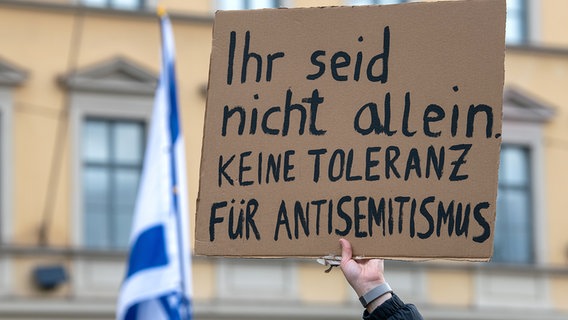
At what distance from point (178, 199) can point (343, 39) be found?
8312mm

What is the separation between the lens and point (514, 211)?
848 inches

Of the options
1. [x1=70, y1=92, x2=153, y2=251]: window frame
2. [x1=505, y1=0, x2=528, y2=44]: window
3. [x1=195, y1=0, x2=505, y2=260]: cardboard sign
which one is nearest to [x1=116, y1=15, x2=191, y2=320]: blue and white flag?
[x1=70, y1=92, x2=153, y2=251]: window frame

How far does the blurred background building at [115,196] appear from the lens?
62.4 ft

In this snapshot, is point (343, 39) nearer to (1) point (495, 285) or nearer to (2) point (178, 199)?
(2) point (178, 199)

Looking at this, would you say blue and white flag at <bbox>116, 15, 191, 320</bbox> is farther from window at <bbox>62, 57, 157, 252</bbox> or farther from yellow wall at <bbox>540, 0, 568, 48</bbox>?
yellow wall at <bbox>540, 0, 568, 48</bbox>

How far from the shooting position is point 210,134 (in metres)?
5.89

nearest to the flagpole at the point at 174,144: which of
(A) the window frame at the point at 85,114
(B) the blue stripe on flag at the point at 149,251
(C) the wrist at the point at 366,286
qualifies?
(B) the blue stripe on flag at the point at 149,251

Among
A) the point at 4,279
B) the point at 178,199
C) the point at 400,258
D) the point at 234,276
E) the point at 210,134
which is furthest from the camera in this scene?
the point at 234,276

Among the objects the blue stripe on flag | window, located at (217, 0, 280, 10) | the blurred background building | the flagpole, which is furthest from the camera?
window, located at (217, 0, 280, 10)

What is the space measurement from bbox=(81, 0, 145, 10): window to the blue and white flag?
4.94 metres

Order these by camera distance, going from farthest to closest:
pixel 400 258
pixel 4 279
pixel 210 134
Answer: pixel 4 279, pixel 210 134, pixel 400 258

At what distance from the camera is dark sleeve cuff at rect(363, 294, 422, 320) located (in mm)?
5320

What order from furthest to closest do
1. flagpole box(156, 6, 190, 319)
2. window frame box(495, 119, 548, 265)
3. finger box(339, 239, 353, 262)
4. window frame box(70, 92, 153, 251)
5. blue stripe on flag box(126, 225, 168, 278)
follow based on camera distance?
window frame box(495, 119, 548, 265)
window frame box(70, 92, 153, 251)
blue stripe on flag box(126, 225, 168, 278)
flagpole box(156, 6, 190, 319)
finger box(339, 239, 353, 262)

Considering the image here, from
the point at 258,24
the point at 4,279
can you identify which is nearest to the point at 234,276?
the point at 4,279
